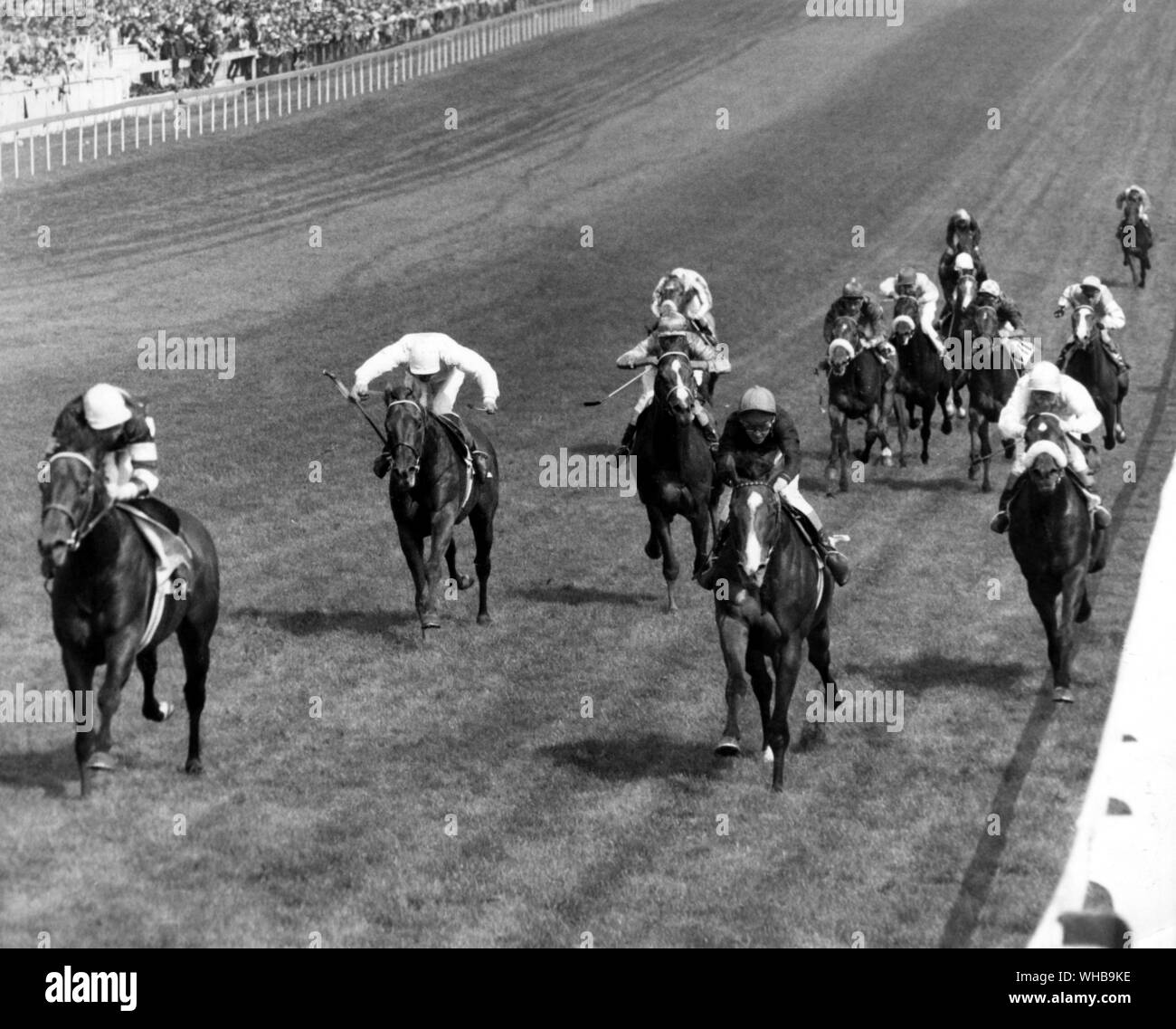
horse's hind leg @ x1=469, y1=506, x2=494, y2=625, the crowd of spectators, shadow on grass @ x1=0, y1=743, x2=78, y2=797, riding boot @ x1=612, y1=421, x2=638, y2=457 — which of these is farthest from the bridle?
the crowd of spectators

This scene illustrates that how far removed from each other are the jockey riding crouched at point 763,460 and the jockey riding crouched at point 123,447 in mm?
3399

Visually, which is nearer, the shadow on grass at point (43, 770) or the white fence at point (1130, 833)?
the white fence at point (1130, 833)

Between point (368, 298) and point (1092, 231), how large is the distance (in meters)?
18.5

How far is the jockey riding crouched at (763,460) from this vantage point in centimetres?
1160

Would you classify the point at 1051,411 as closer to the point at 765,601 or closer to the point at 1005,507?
the point at 1005,507

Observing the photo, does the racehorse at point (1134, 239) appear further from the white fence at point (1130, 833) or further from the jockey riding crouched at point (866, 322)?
the white fence at point (1130, 833)

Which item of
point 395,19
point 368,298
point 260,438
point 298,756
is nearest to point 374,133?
point 395,19

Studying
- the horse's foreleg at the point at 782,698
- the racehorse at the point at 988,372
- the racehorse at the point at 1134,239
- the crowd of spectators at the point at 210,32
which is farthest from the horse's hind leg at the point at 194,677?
the racehorse at the point at 1134,239

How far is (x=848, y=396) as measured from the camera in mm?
22672

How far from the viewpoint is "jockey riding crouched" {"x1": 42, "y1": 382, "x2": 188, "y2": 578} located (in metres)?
10.8

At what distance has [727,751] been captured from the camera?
11992mm

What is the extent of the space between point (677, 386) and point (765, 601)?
5094mm

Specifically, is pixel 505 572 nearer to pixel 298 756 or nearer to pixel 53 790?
pixel 298 756

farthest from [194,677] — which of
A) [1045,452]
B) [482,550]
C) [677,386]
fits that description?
[1045,452]
